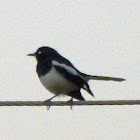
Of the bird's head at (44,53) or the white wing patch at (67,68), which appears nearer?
the white wing patch at (67,68)

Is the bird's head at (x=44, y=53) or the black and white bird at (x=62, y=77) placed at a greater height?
the bird's head at (x=44, y=53)

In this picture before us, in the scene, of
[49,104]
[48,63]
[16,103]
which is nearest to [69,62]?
[48,63]

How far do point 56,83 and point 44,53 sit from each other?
34.4 inches

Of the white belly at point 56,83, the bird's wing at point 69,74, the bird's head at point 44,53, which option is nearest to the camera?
the white belly at point 56,83

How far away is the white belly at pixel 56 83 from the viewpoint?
8773 millimetres

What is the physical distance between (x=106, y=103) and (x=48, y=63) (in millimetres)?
2540

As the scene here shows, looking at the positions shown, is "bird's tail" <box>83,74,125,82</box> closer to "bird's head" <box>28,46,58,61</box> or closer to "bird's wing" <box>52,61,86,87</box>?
"bird's wing" <box>52,61,86,87</box>

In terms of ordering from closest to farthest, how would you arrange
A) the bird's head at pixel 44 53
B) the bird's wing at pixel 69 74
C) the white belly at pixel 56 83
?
the white belly at pixel 56 83, the bird's wing at pixel 69 74, the bird's head at pixel 44 53

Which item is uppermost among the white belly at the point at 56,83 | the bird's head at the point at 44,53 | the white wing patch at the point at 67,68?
the bird's head at the point at 44,53

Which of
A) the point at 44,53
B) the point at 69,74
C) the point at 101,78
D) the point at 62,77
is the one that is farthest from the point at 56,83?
the point at 44,53

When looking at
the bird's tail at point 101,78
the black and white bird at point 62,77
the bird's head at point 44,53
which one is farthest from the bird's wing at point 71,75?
the bird's head at point 44,53

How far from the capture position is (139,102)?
→ 6.47 meters

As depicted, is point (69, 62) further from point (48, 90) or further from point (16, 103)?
point (16, 103)

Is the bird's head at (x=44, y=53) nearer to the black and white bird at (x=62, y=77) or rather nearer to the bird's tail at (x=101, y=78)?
the black and white bird at (x=62, y=77)
